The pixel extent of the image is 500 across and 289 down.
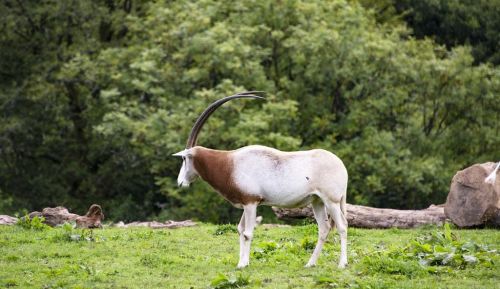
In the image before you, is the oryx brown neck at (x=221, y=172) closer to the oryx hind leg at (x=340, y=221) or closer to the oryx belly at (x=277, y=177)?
the oryx belly at (x=277, y=177)

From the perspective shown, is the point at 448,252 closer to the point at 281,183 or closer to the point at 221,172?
the point at 281,183

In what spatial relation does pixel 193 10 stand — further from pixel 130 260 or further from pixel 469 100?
pixel 130 260

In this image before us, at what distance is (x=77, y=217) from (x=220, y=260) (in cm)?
565

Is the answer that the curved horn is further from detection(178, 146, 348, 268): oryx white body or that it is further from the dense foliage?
the dense foliage

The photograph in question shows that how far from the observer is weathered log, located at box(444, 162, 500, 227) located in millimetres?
18781

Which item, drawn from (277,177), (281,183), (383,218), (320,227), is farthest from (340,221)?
(383,218)

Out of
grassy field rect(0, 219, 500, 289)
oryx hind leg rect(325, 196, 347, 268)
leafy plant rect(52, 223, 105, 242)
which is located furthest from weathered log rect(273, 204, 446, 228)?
oryx hind leg rect(325, 196, 347, 268)

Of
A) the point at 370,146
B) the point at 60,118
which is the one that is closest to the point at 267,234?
the point at 370,146

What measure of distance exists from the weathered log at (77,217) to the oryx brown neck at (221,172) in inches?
213

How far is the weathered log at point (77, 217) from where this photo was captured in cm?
1978

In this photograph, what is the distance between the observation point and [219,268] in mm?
14617

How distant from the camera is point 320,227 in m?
14.7

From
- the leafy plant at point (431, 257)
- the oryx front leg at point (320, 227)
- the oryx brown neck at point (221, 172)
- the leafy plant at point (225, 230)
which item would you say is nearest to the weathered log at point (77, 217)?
the leafy plant at point (225, 230)

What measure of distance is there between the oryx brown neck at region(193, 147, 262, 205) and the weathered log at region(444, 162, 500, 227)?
6.28 metres
